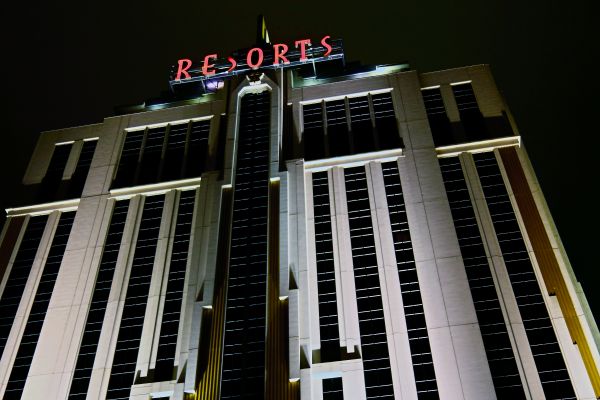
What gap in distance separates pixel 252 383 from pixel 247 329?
436cm

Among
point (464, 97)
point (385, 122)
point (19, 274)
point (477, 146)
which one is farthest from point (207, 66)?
point (477, 146)

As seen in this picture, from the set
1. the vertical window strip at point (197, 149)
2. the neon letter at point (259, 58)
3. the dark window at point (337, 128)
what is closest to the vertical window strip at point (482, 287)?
the dark window at point (337, 128)

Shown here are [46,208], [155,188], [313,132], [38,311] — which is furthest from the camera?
[313,132]

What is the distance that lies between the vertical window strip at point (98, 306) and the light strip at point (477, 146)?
30.6m

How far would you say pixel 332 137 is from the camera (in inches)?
2365

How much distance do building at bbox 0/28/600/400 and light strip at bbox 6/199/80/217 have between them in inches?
8.4

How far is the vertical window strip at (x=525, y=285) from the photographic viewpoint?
40.8 m

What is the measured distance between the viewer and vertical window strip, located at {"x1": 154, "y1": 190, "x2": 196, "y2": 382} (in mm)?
46344

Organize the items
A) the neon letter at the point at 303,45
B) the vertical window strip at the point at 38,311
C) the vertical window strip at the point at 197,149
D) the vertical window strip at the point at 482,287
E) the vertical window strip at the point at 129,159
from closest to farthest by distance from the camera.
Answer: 1. the vertical window strip at the point at 482,287
2. the vertical window strip at the point at 38,311
3. the vertical window strip at the point at 197,149
4. the vertical window strip at the point at 129,159
5. the neon letter at the point at 303,45

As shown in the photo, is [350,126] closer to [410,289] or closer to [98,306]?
[410,289]

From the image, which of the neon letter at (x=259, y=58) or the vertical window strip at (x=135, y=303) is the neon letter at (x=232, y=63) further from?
the vertical window strip at (x=135, y=303)

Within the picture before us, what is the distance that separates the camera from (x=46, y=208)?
59906 millimetres

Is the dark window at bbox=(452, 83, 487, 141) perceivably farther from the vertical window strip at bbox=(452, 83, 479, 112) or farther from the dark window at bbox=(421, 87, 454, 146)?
the dark window at bbox=(421, 87, 454, 146)

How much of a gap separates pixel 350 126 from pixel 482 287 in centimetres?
2206
